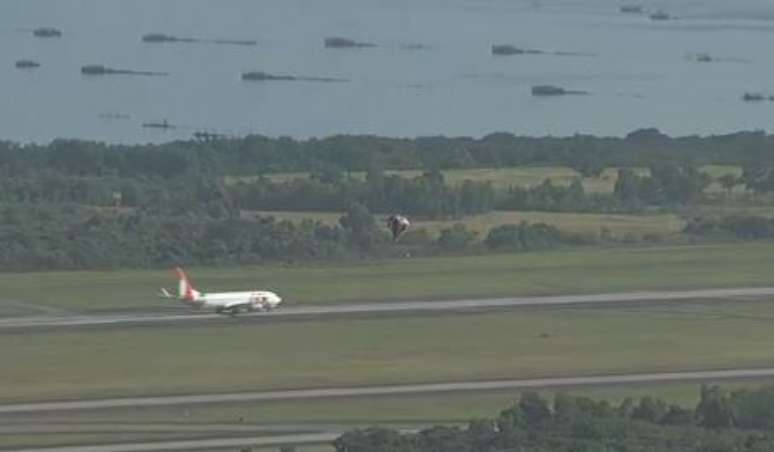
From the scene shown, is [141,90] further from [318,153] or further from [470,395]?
[470,395]

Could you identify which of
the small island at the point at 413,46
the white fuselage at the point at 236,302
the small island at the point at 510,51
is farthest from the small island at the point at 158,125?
the white fuselage at the point at 236,302

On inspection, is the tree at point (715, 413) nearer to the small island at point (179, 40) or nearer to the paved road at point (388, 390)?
the paved road at point (388, 390)

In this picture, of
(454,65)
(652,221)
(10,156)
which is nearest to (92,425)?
(652,221)

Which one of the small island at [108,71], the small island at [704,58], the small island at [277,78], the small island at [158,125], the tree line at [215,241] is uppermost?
the small island at [704,58]

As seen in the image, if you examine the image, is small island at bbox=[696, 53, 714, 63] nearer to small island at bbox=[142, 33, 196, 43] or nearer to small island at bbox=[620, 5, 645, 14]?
small island at bbox=[142, 33, 196, 43]

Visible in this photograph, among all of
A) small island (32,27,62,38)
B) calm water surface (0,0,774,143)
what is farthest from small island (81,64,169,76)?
small island (32,27,62,38)
